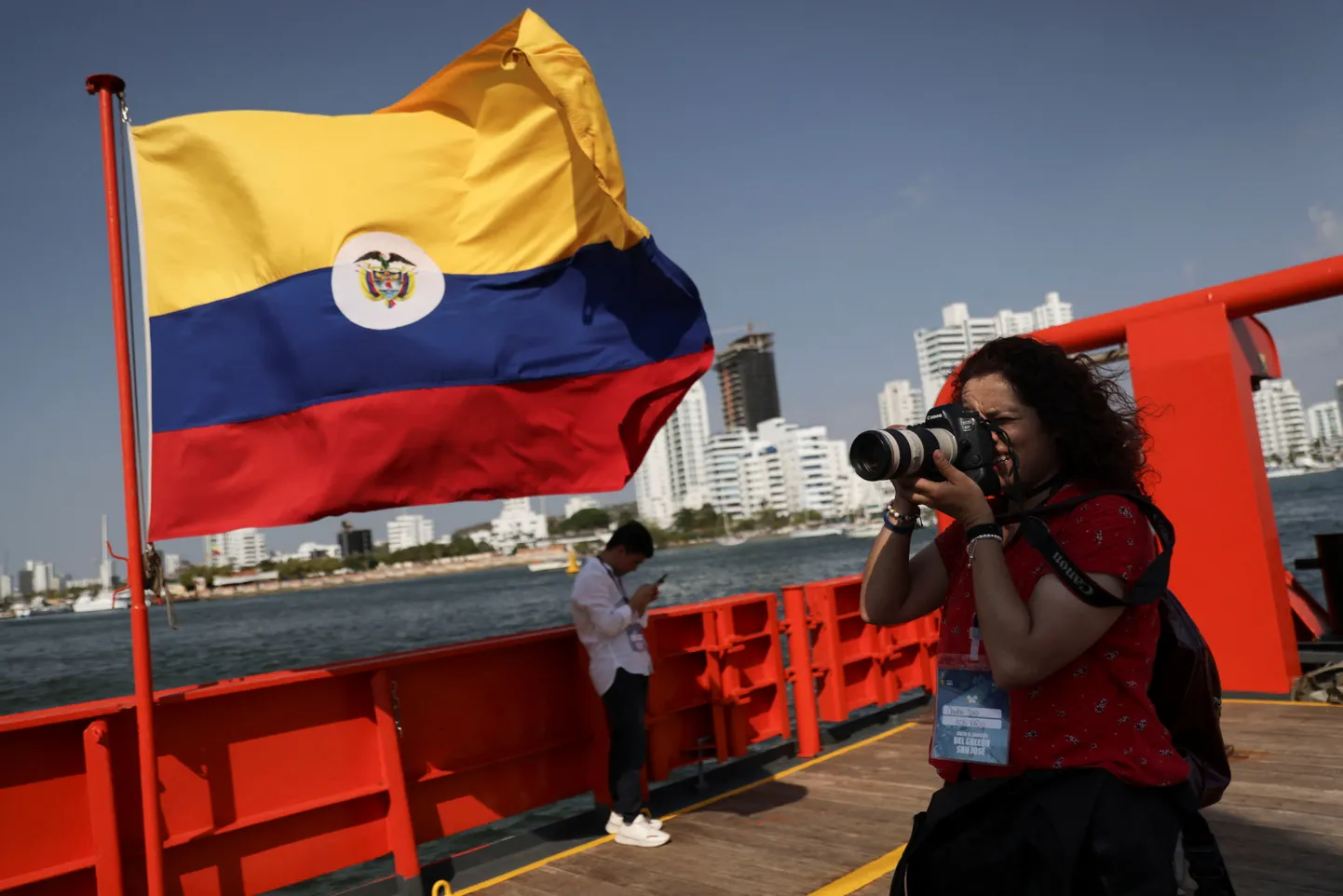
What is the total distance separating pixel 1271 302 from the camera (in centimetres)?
683

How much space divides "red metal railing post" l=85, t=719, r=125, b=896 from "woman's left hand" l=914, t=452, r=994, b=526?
3.79m

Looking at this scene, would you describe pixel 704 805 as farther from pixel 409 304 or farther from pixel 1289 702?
pixel 1289 702

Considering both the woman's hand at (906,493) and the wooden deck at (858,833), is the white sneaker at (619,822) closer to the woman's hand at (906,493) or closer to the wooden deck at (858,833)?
the wooden deck at (858,833)

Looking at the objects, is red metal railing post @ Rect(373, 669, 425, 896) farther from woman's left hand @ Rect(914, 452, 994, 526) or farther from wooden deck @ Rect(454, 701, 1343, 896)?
woman's left hand @ Rect(914, 452, 994, 526)

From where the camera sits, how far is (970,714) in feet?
6.30

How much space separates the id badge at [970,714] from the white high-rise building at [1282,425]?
173325 millimetres

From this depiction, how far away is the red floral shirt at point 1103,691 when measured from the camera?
5.84 feet

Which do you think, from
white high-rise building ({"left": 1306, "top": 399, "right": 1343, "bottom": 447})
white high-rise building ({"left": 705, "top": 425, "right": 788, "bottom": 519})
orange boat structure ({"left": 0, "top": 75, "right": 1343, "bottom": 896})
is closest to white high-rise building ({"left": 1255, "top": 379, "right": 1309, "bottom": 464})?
white high-rise building ({"left": 1306, "top": 399, "right": 1343, "bottom": 447})

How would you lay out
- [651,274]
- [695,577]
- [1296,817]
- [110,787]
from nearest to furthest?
[110,787]
[1296,817]
[651,274]
[695,577]

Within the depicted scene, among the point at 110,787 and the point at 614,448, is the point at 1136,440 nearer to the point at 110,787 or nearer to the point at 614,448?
the point at 614,448

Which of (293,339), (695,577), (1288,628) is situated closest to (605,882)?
(293,339)

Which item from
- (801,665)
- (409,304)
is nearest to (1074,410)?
(409,304)

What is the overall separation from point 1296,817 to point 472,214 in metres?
5.09

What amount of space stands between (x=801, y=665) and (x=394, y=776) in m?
3.32
